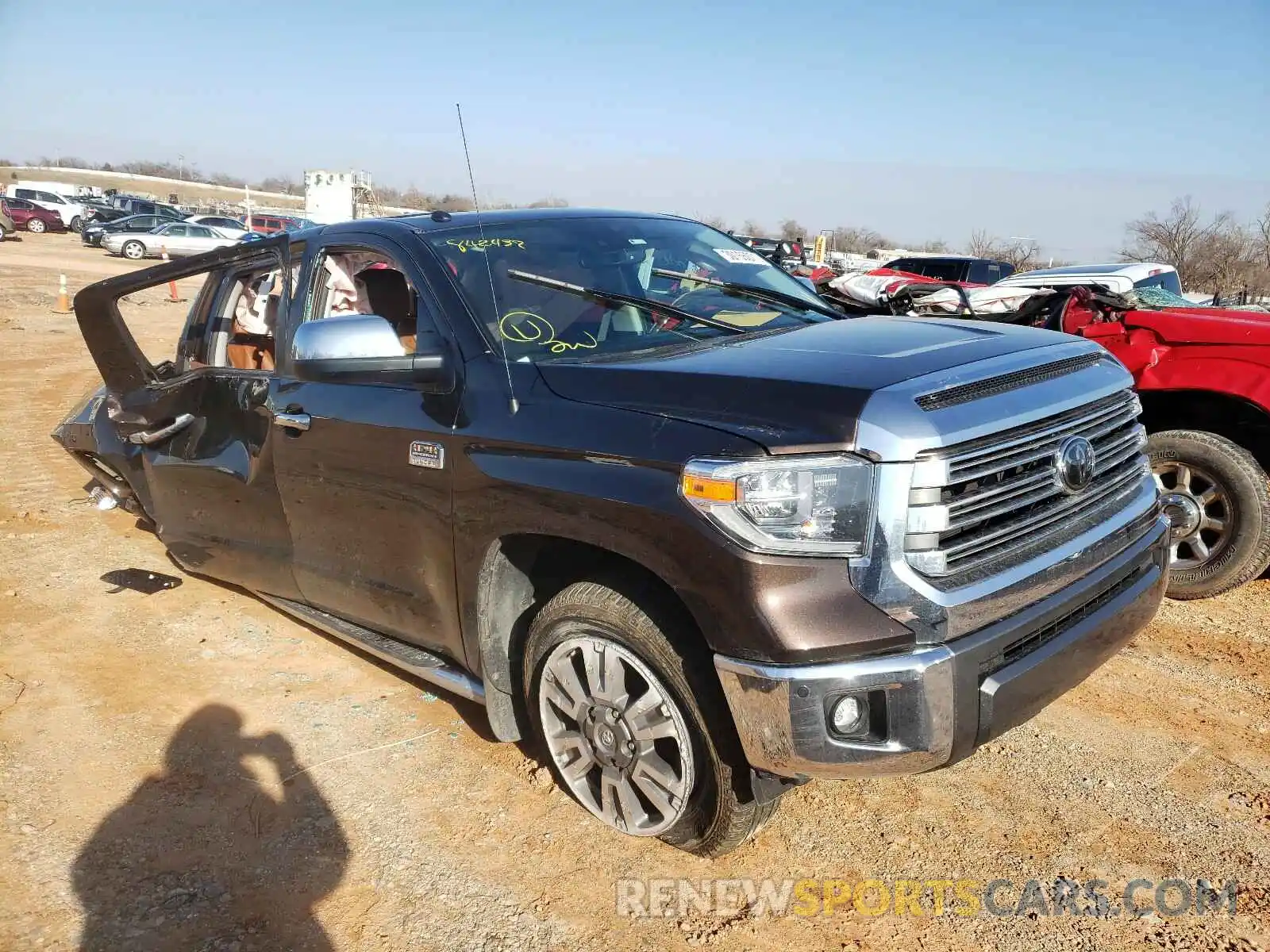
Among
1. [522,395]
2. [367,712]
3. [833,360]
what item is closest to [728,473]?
[833,360]

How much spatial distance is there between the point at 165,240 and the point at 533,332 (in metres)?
34.8

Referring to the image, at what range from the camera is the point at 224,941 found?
257 centimetres

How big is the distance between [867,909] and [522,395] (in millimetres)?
1818

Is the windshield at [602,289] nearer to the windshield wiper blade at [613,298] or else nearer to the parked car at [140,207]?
the windshield wiper blade at [613,298]

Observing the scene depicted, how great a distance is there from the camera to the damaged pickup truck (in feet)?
7.44

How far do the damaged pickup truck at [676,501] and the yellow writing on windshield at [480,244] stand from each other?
0.01m

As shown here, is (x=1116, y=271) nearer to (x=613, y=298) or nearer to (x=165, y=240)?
(x=613, y=298)

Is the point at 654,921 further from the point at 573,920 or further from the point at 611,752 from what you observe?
the point at 611,752

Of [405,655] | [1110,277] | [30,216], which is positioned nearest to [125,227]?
[30,216]

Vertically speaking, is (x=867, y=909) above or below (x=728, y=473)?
below

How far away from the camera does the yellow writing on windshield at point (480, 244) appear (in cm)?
344

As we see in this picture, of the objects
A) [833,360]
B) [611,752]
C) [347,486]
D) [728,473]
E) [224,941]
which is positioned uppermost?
[833,360]

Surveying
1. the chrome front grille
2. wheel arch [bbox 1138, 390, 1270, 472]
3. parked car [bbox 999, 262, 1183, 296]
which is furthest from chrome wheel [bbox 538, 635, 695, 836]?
parked car [bbox 999, 262, 1183, 296]

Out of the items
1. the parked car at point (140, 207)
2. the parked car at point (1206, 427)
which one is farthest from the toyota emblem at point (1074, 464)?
the parked car at point (140, 207)
